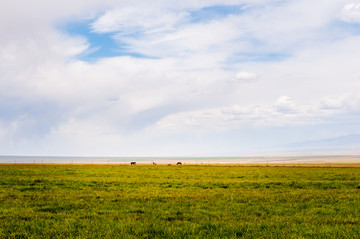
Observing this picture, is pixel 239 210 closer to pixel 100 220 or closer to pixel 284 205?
pixel 284 205

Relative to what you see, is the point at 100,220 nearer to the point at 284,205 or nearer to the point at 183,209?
the point at 183,209

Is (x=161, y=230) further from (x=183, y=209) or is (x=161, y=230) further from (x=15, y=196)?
(x=15, y=196)

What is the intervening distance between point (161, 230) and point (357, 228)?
774 centimetres

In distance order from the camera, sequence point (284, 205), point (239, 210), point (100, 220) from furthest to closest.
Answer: point (284, 205), point (239, 210), point (100, 220)

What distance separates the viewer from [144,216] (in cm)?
1422

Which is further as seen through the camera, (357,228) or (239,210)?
(239,210)

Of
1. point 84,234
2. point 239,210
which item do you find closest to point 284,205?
point 239,210

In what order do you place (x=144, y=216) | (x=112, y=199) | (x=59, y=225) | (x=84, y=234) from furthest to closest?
(x=112, y=199), (x=144, y=216), (x=59, y=225), (x=84, y=234)

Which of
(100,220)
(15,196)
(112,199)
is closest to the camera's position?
(100,220)

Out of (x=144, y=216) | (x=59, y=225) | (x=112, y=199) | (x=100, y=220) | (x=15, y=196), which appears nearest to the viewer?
(x=59, y=225)

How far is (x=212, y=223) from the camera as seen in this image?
12.4 meters

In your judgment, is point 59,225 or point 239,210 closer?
point 59,225

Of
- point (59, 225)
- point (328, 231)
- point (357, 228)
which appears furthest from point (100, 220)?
point (357, 228)

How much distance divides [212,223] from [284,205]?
6.70 meters
